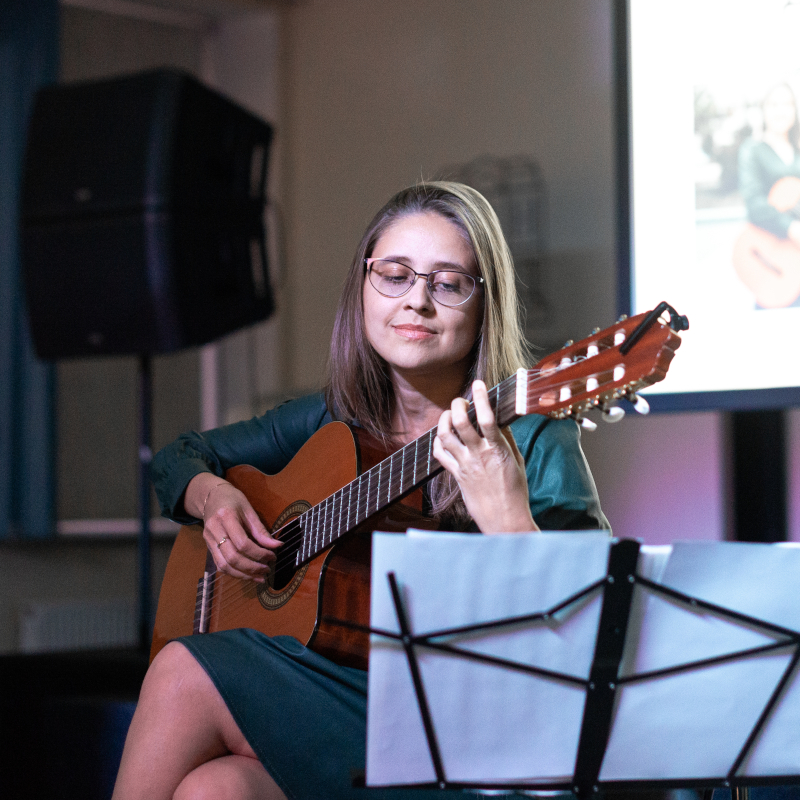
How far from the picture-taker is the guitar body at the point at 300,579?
1178 millimetres

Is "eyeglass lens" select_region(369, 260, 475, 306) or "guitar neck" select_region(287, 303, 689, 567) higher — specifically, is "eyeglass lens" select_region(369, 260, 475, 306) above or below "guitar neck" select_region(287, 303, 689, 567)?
above

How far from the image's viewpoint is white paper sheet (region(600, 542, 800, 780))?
2.78ft

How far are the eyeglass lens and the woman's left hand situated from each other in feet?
0.97

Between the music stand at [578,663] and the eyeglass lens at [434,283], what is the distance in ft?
1.77

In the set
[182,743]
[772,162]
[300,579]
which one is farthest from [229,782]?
[772,162]

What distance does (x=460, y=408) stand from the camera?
40.2 inches

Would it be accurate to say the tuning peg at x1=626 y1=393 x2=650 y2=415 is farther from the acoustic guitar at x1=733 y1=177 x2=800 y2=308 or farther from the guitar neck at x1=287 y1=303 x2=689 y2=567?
the acoustic guitar at x1=733 y1=177 x2=800 y2=308

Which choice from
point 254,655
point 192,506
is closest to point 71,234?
point 192,506

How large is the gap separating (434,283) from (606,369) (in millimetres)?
411

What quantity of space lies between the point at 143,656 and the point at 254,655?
0.98m

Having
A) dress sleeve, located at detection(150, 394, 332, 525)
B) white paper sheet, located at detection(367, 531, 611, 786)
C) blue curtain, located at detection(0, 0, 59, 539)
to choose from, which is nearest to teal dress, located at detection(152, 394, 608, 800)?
white paper sheet, located at detection(367, 531, 611, 786)

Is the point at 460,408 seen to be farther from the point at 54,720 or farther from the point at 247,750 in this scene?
the point at 54,720

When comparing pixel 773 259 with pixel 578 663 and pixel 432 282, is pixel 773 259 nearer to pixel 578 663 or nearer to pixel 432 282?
pixel 432 282

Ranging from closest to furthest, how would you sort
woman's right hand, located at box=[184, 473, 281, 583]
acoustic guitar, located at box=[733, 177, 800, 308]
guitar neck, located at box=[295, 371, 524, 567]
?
guitar neck, located at box=[295, 371, 524, 567], woman's right hand, located at box=[184, 473, 281, 583], acoustic guitar, located at box=[733, 177, 800, 308]
